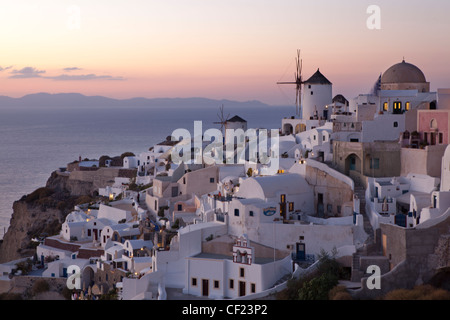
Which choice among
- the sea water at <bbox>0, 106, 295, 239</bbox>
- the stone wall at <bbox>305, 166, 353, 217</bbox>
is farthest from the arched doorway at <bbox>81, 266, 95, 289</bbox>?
the sea water at <bbox>0, 106, 295, 239</bbox>

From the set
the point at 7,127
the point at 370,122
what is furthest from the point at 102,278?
the point at 7,127

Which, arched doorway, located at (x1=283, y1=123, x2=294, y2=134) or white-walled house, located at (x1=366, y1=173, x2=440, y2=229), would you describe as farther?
arched doorway, located at (x1=283, y1=123, x2=294, y2=134)

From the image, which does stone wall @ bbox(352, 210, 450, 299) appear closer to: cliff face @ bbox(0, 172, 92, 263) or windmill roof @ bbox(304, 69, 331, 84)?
windmill roof @ bbox(304, 69, 331, 84)

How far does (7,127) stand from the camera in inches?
5325

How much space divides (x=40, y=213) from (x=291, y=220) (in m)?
21.1

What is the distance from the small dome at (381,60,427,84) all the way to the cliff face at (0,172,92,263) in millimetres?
16134

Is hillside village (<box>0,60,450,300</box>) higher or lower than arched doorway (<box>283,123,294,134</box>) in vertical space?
lower

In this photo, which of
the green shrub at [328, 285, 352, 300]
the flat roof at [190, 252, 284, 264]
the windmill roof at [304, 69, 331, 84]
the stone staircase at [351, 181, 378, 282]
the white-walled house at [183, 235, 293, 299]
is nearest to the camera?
the green shrub at [328, 285, 352, 300]

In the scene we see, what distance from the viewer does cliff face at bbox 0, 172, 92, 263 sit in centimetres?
3556

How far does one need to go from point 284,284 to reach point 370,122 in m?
8.03

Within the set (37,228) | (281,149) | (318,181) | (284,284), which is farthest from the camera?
(37,228)

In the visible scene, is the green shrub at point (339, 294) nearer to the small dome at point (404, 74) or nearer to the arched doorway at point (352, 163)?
the arched doorway at point (352, 163)

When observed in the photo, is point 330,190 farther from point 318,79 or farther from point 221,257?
point 318,79
